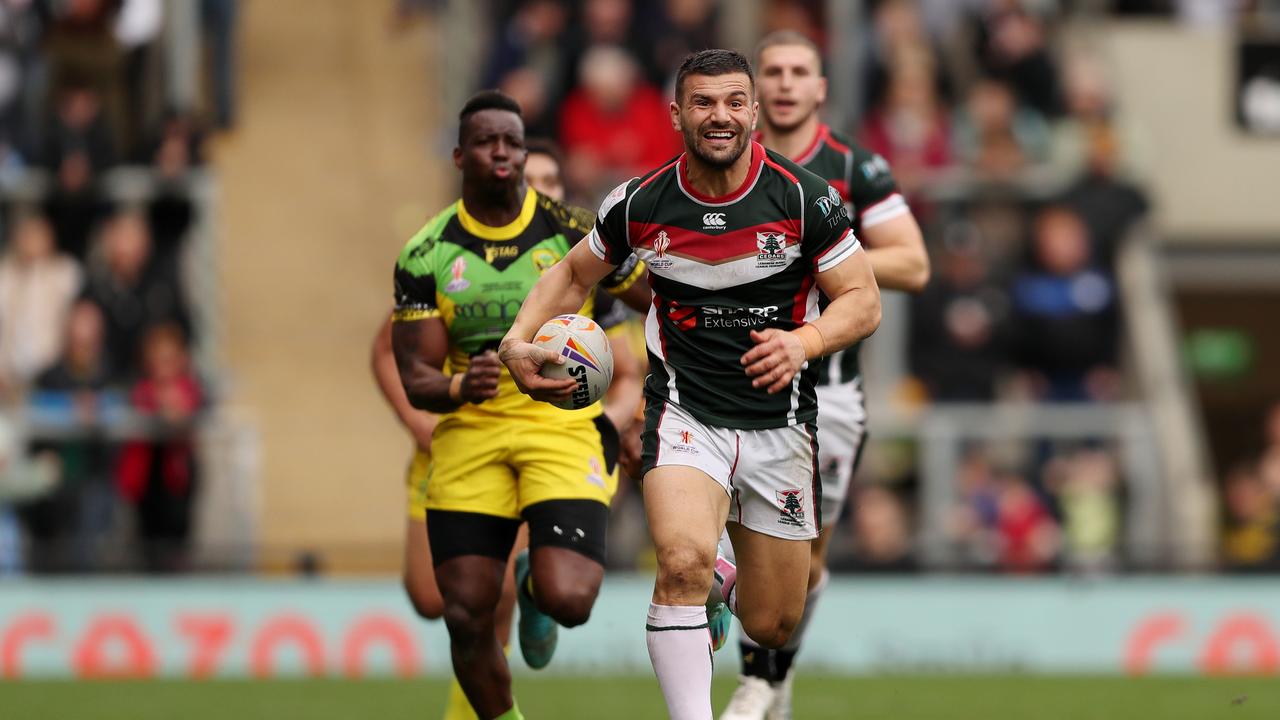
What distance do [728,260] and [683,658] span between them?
1435mm

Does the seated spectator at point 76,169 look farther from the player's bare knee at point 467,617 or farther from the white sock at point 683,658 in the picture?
the white sock at point 683,658

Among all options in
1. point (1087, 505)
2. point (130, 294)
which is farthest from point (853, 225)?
point (130, 294)

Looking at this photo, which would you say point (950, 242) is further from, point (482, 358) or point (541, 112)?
point (482, 358)

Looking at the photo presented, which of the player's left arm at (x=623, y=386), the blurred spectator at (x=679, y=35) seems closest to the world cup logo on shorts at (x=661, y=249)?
the player's left arm at (x=623, y=386)

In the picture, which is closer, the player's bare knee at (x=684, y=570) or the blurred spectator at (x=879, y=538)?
the player's bare knee at (x=684, y=570)

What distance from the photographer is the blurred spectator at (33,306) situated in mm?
16406

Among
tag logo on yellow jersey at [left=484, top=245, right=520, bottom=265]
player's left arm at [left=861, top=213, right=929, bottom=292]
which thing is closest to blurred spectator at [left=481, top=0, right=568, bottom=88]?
player's left arm at [left=861, top=213, right=929, bottom=292]

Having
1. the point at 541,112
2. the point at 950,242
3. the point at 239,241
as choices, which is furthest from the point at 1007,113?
the point at 239,241

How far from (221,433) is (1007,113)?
6813 mm

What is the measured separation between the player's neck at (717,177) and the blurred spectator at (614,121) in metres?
9.08

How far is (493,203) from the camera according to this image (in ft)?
29.2

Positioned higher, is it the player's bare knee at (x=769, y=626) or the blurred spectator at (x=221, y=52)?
the blurred spectator at (x=221, y=52)

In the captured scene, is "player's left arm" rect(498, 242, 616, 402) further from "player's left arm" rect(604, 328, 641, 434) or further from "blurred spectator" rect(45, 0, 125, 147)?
"blurred spectator" rect(45, 0, 125, 147)

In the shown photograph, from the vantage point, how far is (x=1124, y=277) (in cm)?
1789
